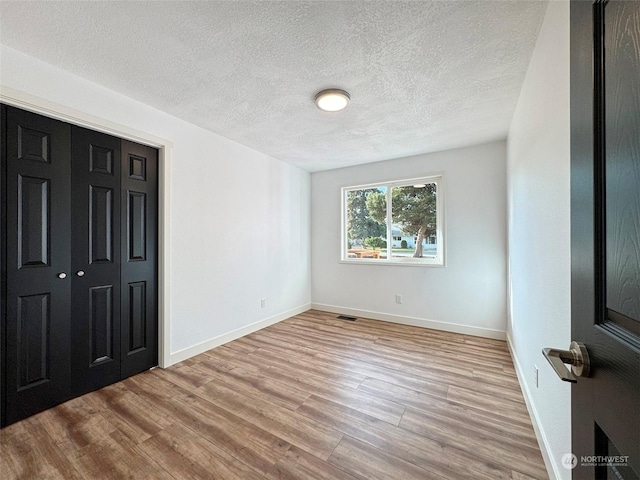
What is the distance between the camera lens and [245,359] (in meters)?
2.70

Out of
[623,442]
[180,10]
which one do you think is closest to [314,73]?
[180,10]

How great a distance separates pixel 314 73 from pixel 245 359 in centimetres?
268

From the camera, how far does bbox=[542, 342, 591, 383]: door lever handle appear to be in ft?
1.87

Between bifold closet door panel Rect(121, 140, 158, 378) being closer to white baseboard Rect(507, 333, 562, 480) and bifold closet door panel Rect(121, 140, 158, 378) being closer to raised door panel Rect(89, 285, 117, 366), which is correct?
raised door panel Rect(89, 285, 117, 366)

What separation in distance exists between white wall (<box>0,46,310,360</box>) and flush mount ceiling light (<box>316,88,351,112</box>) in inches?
57.2

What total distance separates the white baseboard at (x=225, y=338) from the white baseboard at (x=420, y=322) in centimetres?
66

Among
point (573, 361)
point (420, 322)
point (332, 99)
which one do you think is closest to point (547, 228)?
point (573, 361)

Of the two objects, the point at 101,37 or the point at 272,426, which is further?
the point at 272,426

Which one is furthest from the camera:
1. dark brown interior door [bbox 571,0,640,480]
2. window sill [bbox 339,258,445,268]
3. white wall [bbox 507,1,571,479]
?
window sill [bbox 339,258,445,268]

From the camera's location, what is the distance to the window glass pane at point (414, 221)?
3744mm

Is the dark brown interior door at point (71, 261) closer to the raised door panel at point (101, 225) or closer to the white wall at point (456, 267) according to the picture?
the raised door panel at point (101, 225)

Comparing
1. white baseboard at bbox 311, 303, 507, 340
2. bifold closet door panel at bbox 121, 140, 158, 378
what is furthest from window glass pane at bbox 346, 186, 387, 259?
bifold closet door panel at bbox 121, 140, 158, 378

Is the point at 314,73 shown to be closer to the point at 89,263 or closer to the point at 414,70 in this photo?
the point at 414,70

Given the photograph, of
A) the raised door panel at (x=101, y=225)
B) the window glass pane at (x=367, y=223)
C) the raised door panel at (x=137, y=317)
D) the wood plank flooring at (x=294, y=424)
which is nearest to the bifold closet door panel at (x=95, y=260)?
the raised door panel at (x=101, y=225)
